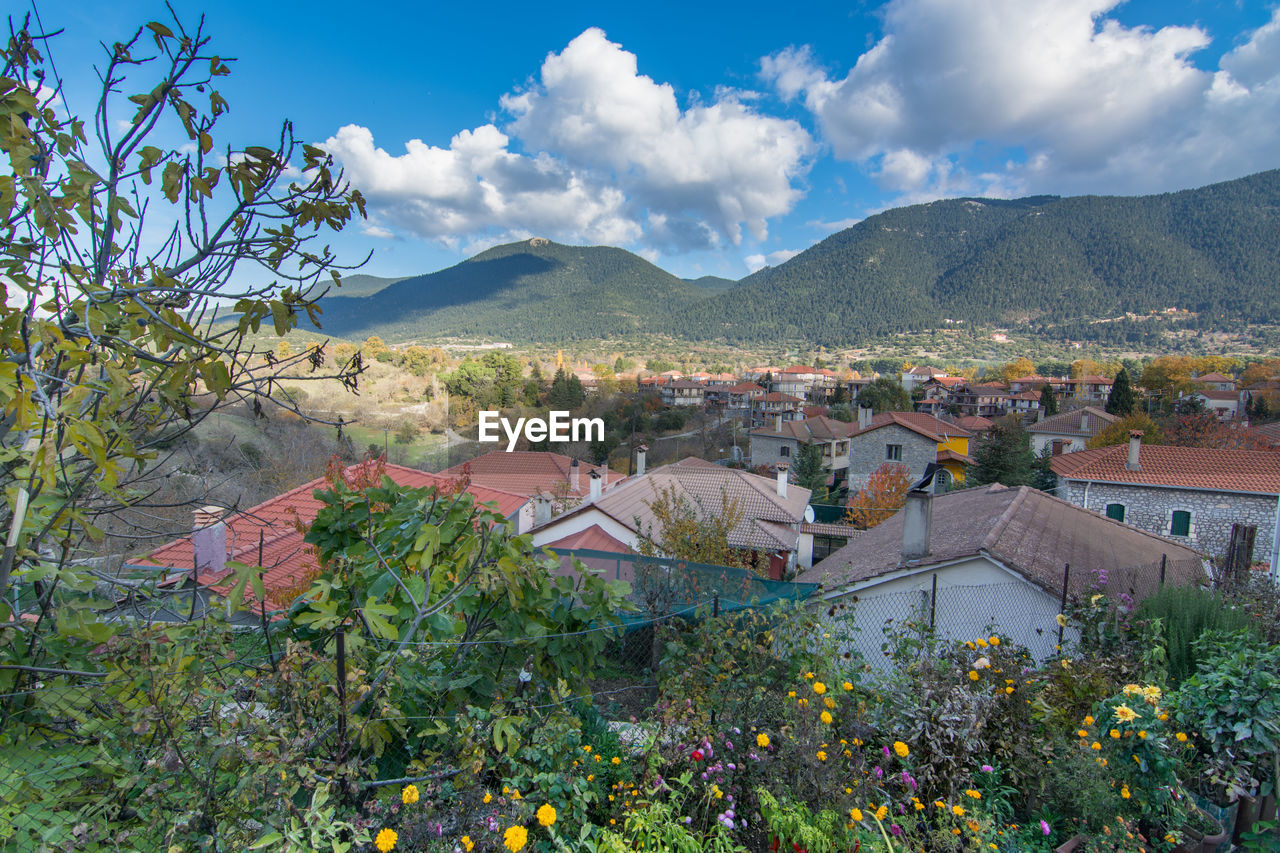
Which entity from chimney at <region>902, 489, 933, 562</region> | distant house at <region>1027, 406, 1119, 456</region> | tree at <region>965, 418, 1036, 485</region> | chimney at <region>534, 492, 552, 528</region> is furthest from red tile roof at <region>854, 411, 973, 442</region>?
chimney at <region>902, 489, 933, 562</region>

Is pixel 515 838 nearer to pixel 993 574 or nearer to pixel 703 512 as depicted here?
pixel 993 574

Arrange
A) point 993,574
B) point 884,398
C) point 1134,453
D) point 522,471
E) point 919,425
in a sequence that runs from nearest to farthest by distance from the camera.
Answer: point 993,574 → point 1134,453 → point 522,471 → point 919,425 → point 884,398

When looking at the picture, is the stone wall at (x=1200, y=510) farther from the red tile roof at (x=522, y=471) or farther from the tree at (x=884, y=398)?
the tree at (x=884, y=398)

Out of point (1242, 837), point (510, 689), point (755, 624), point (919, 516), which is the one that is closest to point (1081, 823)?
point (1242, 837)

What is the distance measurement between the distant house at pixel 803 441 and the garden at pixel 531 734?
35.6 meters

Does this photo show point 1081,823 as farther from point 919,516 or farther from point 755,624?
point 919,516

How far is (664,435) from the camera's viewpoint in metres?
51.2

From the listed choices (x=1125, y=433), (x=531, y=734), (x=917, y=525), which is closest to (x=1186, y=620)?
(x=917, y=525)

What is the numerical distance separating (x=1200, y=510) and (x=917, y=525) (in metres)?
17.1

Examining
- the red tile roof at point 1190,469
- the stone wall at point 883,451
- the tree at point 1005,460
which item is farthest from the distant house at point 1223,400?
the red tile roof at point 1190,469

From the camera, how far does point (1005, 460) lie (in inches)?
1179

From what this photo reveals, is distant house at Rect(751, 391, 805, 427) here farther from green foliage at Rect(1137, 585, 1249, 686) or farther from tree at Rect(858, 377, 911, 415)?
green foliage at Rect(1137, 585, 1249, 686)

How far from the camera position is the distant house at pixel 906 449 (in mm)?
34812

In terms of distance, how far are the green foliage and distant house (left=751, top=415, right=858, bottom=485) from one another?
109 ft
